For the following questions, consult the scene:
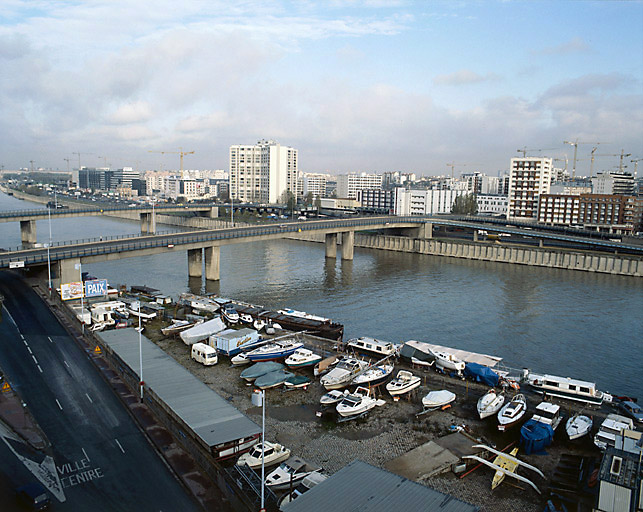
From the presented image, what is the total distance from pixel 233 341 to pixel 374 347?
19.8ft

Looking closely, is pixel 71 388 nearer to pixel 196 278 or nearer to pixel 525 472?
pixel 525 472

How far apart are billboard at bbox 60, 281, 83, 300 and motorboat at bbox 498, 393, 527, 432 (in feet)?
71.4

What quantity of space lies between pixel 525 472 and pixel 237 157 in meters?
122

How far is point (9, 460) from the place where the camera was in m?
11.9

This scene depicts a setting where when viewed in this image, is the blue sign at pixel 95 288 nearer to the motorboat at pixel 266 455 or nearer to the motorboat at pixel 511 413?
the motorboat at pixel 266 455

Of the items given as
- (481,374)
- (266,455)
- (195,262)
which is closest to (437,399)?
(481,374)

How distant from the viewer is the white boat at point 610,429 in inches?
567

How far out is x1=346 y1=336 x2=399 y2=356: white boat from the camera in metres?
22.0

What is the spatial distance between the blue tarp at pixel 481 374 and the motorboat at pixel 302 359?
580 cm

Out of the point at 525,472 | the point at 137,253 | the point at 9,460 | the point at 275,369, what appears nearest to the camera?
the point at 9,460

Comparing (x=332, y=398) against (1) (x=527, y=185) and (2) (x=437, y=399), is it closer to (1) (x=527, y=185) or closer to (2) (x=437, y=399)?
(2) (x=437, y=399)

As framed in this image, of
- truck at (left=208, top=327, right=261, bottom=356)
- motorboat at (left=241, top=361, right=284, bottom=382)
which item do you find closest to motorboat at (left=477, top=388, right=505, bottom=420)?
motorboat at (left=241, top=361, right=284, bottom=382)

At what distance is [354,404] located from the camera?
16.2 metres

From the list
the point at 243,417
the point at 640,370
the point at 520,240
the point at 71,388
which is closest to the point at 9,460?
the point at 71,388
